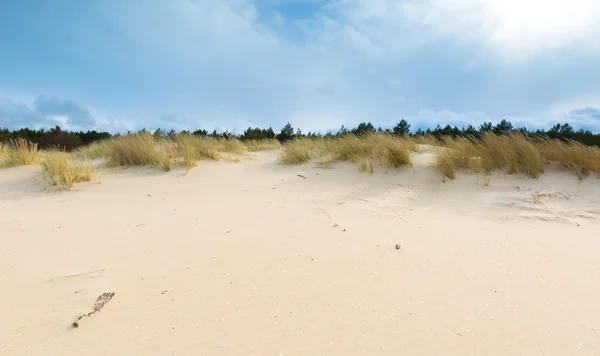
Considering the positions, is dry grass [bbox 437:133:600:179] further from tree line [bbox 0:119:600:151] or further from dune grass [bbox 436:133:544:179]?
tree line [bbox 0:119:600:151]

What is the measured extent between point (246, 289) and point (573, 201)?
470cm

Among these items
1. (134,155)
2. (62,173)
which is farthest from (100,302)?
(134,155)

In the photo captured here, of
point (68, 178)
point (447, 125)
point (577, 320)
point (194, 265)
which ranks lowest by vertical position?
point (577, 320)

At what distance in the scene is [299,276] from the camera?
1.98 meters

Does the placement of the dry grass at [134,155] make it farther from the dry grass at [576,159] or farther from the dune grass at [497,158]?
the dry grass at [576,159]

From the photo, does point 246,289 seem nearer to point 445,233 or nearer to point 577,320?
point 577,320

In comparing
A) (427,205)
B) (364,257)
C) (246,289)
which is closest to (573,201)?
(427,205)

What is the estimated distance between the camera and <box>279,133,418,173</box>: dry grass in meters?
5.77

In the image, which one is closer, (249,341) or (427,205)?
(249,341)

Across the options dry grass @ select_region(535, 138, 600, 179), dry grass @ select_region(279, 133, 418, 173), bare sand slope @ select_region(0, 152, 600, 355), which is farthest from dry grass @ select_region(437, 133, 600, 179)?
bare sand slope @ select_region(0, 152, 600, 355)

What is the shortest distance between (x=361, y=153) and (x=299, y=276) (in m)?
4.73

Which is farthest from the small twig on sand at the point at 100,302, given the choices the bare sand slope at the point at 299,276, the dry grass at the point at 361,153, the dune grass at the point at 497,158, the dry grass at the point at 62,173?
the dune grass at the point at 497,158

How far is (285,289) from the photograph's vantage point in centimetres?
182

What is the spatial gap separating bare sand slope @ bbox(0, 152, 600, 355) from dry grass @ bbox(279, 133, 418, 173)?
1.82 metres
